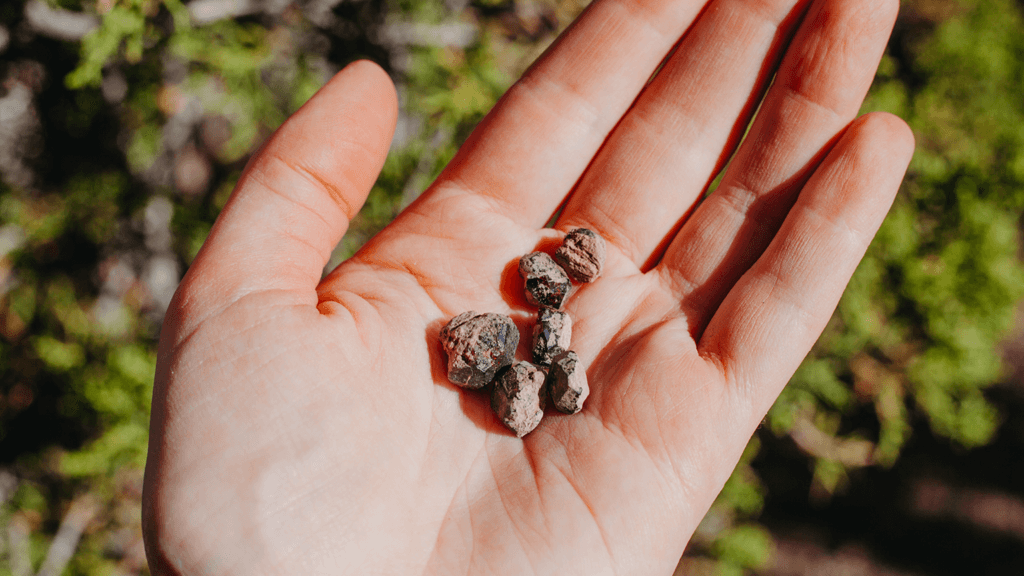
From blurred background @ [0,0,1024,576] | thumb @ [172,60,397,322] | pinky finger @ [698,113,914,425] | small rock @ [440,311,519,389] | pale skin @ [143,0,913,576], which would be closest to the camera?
pale skin @ [143,0,913,576]

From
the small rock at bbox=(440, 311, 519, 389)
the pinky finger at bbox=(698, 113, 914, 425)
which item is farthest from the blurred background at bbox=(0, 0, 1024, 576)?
the small rock at bbox=(440, 311, 519, 389)

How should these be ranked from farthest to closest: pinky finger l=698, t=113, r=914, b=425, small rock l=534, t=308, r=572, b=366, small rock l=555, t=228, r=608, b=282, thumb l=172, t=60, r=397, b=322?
small rock l=555, t=228, r=608, b=282, small rock l=534, t=308, r=572, b=366, pinky finger l=698, t=113, r=914, b=425, thumb l=172, t=60, r=397, b=322

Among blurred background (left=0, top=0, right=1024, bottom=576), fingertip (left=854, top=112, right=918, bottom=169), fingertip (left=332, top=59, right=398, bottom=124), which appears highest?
fingertip (left=854, top=112, right=918, bottom=169)

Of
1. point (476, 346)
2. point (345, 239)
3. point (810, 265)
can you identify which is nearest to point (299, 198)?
point (476, 346)

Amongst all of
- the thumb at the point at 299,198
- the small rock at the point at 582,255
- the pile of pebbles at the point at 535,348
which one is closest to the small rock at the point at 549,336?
the pile of pebbles at the point at 535,348

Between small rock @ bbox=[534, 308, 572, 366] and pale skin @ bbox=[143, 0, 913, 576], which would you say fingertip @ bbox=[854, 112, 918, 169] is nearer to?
pale skin @ bbox=[143, 0, 913, 576]

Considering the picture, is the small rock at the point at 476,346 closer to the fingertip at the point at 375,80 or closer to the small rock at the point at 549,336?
the small rock at the point at 549,336
